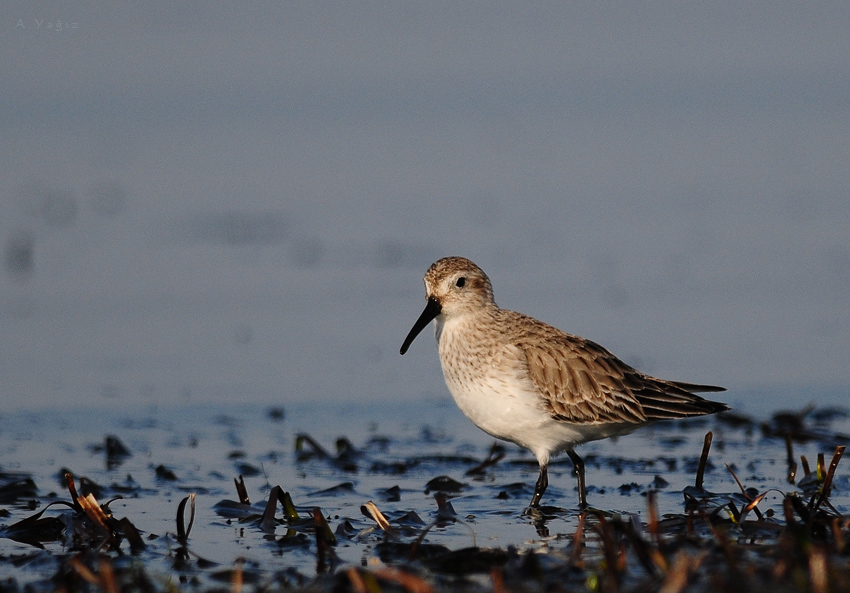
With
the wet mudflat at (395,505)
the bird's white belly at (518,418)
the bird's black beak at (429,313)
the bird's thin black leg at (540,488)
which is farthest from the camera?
the bird's black beak at (429,313)

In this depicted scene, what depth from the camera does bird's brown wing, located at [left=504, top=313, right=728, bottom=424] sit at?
7398 millimetres

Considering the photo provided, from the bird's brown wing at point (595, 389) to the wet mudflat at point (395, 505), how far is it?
1.55 ft

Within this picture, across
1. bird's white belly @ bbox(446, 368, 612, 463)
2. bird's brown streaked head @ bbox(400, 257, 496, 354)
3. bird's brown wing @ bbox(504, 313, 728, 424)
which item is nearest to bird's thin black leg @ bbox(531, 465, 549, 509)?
bird's white belly @ bbox(446, 368, 612, 463)

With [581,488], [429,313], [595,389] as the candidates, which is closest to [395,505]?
[581,488]

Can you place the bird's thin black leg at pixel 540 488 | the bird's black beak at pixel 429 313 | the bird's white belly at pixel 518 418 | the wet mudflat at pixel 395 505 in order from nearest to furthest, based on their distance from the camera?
the wet mudflat at pixel 395 505 < the bird's thin black leg at pixel 540 488 < the bird's white belly at pixel 518 418 < the bird's black beak at pixel 429 313

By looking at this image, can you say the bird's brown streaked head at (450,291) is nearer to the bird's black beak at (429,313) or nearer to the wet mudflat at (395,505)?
A: the bird's black beak at (429,313)

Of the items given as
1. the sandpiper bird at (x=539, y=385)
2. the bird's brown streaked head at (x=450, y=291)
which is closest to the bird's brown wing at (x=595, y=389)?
the sandpiper bird at (x=539, y=385)

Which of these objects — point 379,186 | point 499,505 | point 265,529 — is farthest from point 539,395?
point 379,186

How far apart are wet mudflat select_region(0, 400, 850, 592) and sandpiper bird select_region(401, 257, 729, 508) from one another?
410 millimetres

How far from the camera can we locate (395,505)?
23.4ft

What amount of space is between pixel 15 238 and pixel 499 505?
8.45 meters

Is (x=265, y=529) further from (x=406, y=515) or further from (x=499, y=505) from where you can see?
(x=499, y=505)

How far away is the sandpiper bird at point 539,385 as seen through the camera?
290 inches

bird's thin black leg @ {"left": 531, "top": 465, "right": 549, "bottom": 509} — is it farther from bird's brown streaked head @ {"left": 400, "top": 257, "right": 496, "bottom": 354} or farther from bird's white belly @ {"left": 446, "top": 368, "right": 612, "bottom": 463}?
bird's brown streaked head @ {"left": 400, "top": 257, "right": 496, "bottom": 354}
